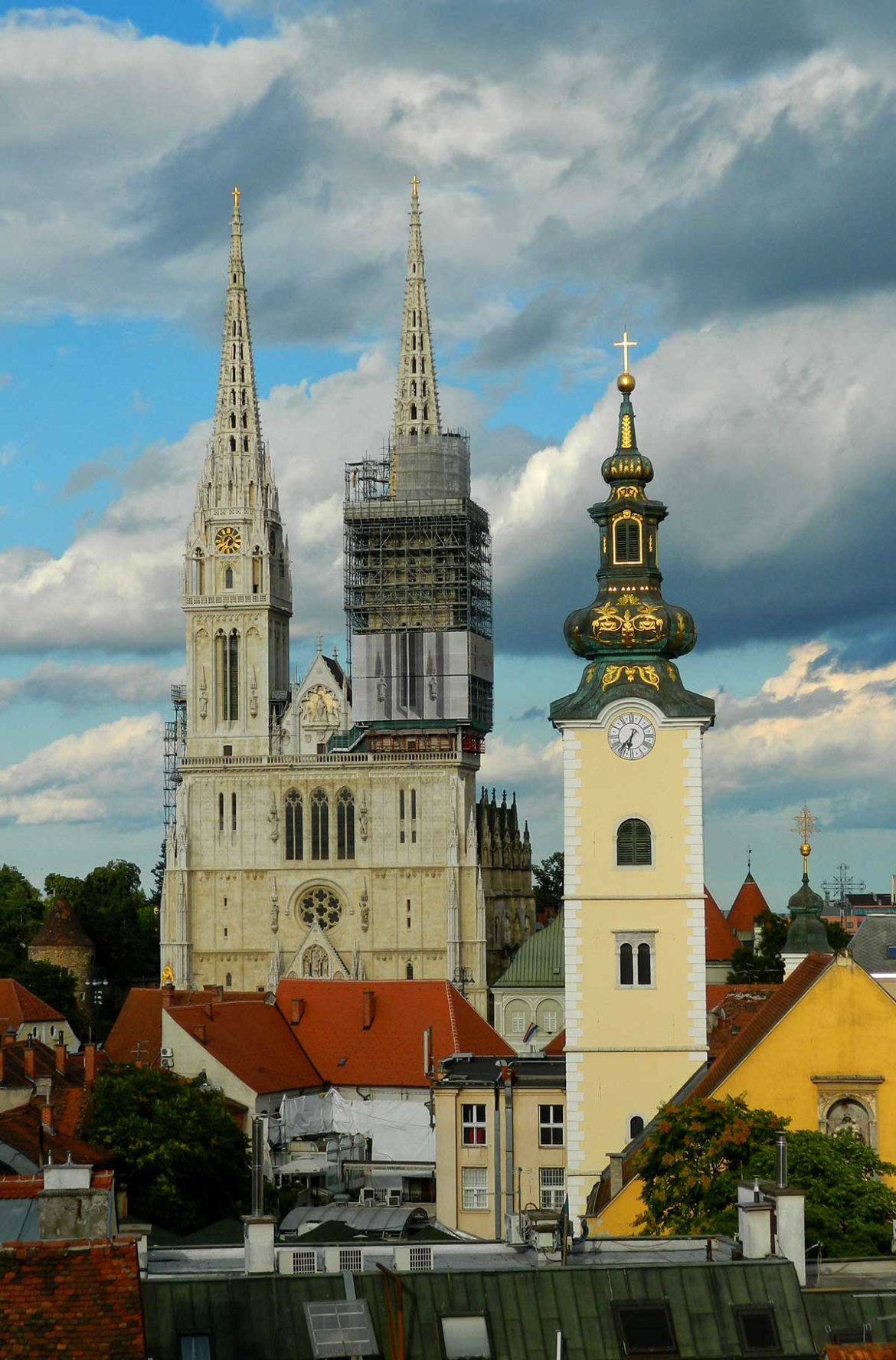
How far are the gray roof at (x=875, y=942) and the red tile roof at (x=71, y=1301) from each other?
181 ft

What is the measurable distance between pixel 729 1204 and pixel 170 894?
95572 mm

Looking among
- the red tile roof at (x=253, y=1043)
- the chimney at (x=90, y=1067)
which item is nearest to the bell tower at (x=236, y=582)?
the red tile roof at (x=253, y=1043)

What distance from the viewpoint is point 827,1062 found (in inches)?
1677

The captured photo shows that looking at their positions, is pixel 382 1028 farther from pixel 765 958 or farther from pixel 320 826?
pixel 320 826

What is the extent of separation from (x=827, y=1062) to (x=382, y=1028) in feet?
175

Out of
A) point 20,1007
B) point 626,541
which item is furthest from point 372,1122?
point 626,541

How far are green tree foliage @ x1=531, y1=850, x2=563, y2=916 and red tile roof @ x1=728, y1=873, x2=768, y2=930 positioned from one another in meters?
18.5

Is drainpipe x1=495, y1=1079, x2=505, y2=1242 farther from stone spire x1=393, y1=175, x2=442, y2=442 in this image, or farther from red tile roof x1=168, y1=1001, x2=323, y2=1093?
stone spire x1=393, y1=175, x2=442, y2=442

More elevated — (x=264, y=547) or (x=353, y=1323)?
(x=264, y=547)

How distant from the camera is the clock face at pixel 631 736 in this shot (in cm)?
4862

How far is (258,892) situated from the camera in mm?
131500

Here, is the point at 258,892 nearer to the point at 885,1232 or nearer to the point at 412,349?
the point at 412,349

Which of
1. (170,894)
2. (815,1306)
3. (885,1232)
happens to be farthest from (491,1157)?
(170,894)

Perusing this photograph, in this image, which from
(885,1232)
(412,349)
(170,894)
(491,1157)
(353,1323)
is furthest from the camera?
(412,349)
